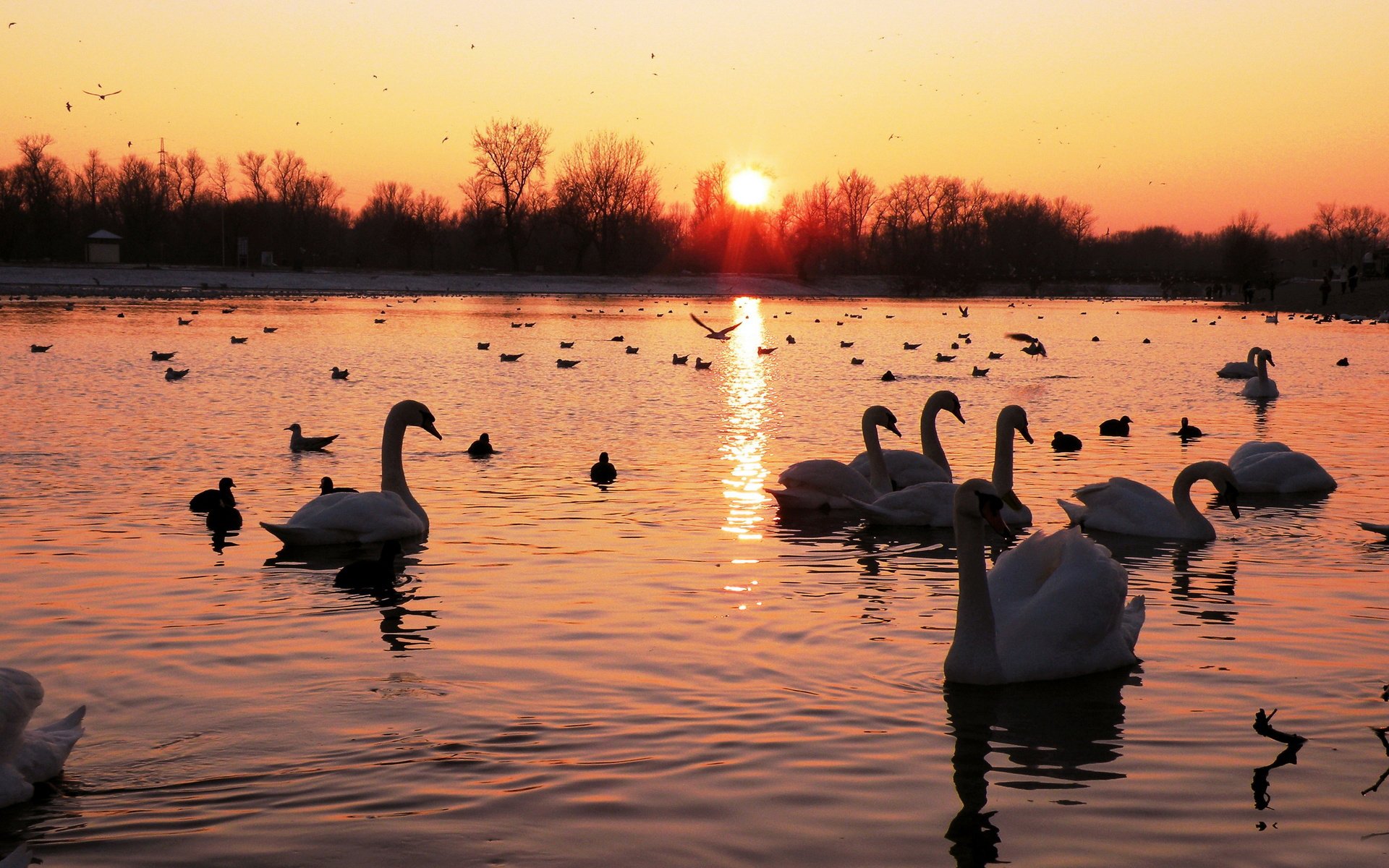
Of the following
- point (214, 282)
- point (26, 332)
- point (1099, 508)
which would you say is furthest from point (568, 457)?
point (214, 282)

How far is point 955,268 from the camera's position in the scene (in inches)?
5098

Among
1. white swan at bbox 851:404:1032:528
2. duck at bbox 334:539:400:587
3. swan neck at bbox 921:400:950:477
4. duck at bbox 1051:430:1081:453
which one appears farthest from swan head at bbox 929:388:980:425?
duck at bbox 334:539:400:587

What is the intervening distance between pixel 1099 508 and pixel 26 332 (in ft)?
120

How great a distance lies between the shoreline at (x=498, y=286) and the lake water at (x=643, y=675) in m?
58.1

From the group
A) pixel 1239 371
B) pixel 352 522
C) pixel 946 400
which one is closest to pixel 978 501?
pixel 352 522

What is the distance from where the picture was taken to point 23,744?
5.49 m

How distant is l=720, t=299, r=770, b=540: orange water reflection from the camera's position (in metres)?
12.6

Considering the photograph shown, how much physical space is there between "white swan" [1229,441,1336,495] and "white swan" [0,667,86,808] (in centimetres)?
1122

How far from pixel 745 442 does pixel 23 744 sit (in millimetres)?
13295

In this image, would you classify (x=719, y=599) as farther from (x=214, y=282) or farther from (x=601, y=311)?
(x=214, y=282)

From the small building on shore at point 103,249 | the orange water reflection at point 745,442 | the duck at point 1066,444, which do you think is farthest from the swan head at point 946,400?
the small building on shore at point 103,249

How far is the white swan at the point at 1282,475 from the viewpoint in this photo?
44.9ft

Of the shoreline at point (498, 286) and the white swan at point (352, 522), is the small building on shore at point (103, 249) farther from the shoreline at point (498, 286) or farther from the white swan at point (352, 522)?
the white swan at point (352, 522)

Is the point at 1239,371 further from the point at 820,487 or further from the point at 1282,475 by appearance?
the point at 820,487
